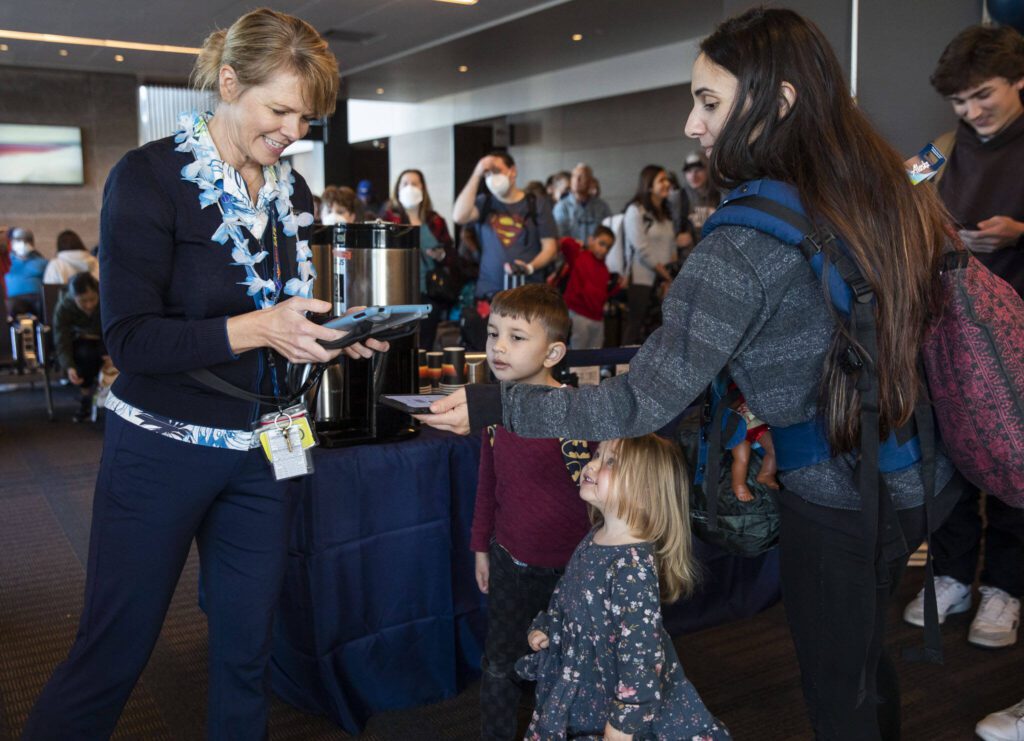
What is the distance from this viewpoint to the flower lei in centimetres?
150

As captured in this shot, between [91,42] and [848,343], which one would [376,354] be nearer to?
[848,343]

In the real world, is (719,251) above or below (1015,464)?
above

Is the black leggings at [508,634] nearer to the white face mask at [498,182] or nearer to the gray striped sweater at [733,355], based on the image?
the gray striped sweater at [733,355]

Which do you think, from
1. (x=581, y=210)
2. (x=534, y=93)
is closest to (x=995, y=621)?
(x=581, y=210)

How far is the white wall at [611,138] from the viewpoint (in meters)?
10.5

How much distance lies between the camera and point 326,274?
2.47 m

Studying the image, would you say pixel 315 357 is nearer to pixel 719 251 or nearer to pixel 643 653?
pixel 719 251

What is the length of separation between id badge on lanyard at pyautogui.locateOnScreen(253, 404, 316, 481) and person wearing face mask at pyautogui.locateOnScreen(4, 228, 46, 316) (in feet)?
23.1

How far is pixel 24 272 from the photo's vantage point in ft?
26.2

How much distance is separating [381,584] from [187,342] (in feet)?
3.34

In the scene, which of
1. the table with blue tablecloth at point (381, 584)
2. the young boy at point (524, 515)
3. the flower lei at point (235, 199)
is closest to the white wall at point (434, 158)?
the table with blue tablecloth at point (381, 584)

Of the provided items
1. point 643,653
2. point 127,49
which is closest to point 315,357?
point 643,653

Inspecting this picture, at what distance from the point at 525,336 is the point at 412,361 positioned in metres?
0.47

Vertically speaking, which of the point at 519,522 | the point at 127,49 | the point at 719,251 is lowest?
the point at 519,522
